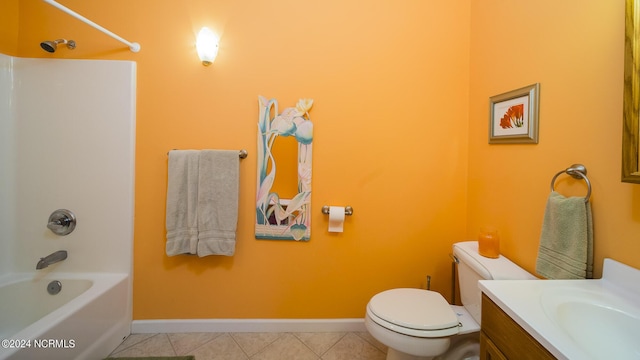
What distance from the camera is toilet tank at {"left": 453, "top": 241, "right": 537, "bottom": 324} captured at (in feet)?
3.48

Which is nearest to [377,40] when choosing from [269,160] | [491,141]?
[491,141]

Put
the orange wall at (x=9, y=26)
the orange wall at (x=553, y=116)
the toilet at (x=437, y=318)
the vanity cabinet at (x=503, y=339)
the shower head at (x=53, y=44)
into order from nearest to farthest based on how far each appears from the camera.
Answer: the vanity cabinet at (x=503, y=339) < the orange wall at (x=553, y=116) < the toilet at (x=437, y=318) < the shower head at (x=53, y=44) < the orange wall at (x=9, y=26)

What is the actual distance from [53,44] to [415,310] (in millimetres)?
2455

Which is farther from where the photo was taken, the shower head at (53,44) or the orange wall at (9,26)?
the orange wall at (9,26)

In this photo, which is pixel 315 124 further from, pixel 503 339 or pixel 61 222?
pixel 61 222

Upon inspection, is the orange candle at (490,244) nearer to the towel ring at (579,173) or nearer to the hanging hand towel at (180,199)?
Answer: the towel ring at (579,173)

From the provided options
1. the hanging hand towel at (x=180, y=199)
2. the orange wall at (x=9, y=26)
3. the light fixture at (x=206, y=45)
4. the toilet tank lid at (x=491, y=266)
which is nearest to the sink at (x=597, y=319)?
the toilet tank lid at (x=491, y=266)

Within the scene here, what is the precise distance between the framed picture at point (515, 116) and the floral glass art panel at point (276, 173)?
41.9 inches

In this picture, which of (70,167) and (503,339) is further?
Answer: (70,167)

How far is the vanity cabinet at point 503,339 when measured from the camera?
64 cm

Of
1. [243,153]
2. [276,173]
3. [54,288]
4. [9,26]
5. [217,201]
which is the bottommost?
[54,288]

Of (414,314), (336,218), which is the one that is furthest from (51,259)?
(414,314)

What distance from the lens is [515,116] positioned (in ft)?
3.93

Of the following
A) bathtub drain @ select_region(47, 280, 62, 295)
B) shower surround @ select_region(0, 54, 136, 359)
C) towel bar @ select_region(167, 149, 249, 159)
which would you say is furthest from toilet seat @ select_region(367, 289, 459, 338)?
bathtub drain @ select_region(47, 280, 62, 295)
